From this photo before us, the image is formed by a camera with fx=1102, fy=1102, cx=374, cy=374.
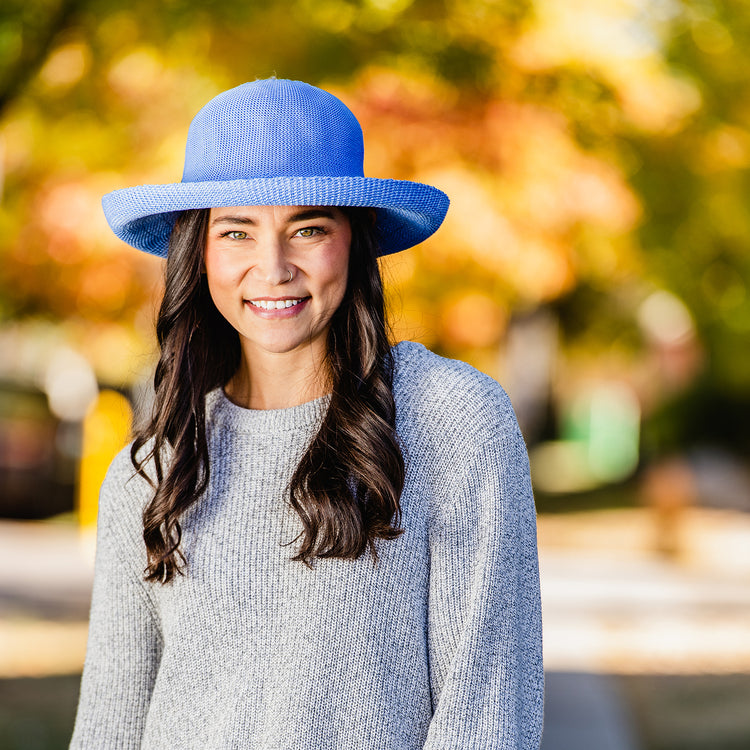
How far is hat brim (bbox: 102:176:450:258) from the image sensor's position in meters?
2.16

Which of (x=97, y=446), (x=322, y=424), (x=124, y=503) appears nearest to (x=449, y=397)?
(x=322, y=424)

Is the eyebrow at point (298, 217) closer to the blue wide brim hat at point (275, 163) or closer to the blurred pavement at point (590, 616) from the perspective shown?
the blue wide brim hat at point (275, 163)

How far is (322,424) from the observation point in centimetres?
227

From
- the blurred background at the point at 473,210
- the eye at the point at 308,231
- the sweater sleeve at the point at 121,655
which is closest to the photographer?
the eye at the point at 308,231

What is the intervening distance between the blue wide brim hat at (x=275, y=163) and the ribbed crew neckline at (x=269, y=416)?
0.44 m

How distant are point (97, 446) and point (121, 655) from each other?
8086 millimetres

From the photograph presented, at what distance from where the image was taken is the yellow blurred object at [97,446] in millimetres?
10211

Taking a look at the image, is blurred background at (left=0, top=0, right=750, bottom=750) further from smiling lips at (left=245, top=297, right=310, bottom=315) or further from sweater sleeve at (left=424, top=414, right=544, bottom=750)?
sweater sleeve at (left=424, top=414, right=544, bottom=750)

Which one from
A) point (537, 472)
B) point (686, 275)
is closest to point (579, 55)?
point (686, 275)

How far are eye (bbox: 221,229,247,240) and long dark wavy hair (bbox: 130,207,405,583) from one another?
0.24ft

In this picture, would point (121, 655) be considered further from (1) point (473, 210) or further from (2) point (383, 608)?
(1) point (473, 210)

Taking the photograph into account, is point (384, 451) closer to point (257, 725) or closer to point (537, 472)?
point (257, 725)

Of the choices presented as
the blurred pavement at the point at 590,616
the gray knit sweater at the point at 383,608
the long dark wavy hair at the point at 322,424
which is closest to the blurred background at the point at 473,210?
the blurred pavement at the point at 590,616

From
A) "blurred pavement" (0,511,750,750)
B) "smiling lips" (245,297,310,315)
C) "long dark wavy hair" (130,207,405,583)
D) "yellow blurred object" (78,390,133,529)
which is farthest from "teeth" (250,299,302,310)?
"yellow blurred object" (78,390,133,529)
